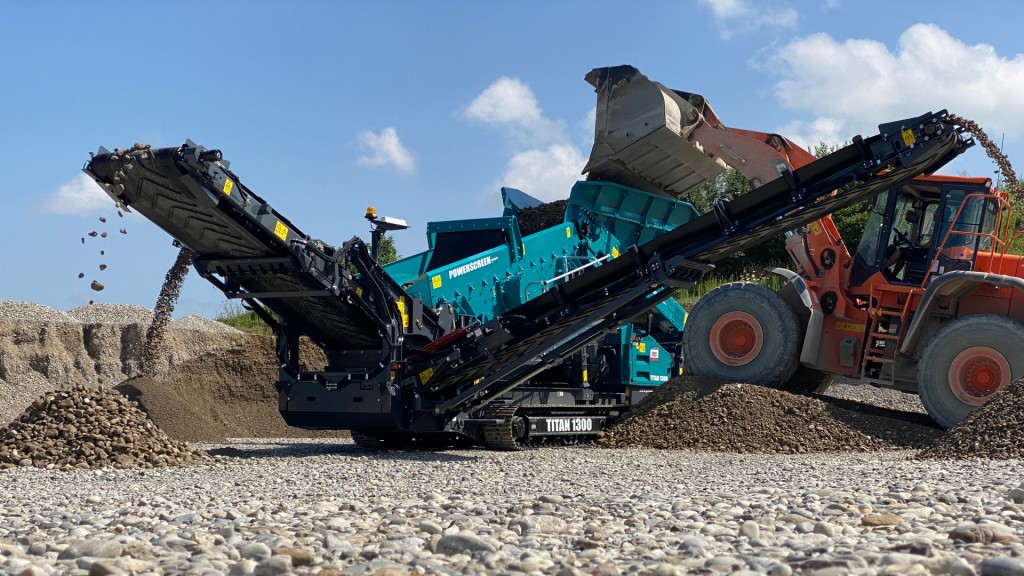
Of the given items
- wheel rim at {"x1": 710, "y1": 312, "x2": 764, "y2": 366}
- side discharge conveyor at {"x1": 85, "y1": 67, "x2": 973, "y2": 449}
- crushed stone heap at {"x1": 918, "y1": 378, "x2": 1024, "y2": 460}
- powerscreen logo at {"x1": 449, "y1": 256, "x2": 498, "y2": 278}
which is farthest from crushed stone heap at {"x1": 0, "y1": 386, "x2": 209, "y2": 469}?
crushed stone heap at {"x1": 918, "y1": 378, "x2": 1024, "y2": 460}

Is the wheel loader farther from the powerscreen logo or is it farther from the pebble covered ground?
the powerscreen logo

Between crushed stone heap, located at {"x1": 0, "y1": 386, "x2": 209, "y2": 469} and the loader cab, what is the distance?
27.0 ft

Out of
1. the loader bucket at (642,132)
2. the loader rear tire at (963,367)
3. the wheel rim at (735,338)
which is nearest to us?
the loader rear tire at (963,367)

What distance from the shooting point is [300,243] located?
9.69 metres

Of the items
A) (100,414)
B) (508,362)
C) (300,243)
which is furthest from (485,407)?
(100,414)

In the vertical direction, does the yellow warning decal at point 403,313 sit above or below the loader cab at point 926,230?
below

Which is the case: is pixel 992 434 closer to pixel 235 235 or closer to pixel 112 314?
pixel 235 235

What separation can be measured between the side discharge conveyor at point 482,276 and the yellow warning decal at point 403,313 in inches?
0.7

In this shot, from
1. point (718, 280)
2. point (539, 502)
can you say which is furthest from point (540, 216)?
point (718, 280)

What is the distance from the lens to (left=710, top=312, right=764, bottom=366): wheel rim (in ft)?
44.0

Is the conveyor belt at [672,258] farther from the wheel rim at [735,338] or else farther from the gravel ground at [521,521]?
the wheel rim at [735,338]

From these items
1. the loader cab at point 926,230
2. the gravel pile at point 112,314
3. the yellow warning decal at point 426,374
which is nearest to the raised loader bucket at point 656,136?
the loader cab at point 926,230

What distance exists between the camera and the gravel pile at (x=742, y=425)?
1159 cm

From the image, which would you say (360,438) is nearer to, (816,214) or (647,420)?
(647,420)
